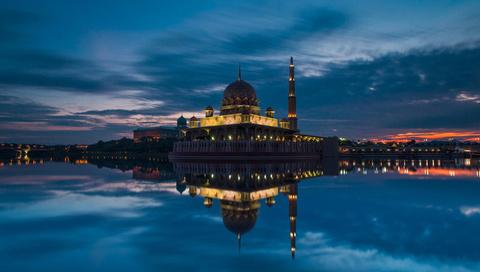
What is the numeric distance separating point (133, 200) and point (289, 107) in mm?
62685

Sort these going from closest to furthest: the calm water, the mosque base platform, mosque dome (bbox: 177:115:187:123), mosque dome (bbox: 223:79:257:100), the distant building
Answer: the calm water → the mosque base platform → mosque dome (bbox: 223:79:257:100) → mosque dome (bbox: 177:115:187:123) → the distant building

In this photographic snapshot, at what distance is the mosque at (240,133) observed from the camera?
165 feet

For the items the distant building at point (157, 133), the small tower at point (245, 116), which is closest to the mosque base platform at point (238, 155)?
the small tower at point (245, 116)

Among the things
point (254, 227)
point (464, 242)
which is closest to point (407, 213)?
point (464, 242)

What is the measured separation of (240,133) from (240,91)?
8.75 m

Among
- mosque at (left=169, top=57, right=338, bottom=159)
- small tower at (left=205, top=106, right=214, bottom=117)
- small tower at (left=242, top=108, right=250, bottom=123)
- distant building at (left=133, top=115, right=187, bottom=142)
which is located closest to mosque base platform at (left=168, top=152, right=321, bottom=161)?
mosque at (left=169, top=57, right=338, bottom=159)

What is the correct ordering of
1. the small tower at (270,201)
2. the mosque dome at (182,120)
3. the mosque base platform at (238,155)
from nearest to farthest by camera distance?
the small tower at (270,201) < the mosque base platform at (238,155) < the mosque dome at (182,120)

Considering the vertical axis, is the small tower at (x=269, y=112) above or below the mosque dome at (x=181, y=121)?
below

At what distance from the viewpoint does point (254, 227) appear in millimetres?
6637

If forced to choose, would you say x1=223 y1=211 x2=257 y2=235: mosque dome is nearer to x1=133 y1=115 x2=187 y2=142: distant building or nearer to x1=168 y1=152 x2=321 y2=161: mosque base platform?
x1=168 y1=152 x2=321 y2=161: mosque base platform

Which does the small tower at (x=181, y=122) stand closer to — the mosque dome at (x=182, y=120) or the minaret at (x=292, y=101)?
the mosque dome at (x=182, y=120)

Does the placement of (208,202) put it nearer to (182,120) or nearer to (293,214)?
(293,214)

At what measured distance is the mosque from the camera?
50.3m

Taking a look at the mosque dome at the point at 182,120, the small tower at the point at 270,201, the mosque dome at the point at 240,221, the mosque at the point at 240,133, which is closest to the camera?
the mosque dome at the point at 240,221
